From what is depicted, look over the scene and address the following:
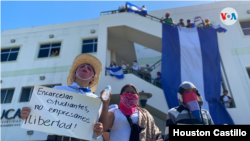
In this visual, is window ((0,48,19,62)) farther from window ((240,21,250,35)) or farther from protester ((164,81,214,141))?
window ((240,21,250,35))

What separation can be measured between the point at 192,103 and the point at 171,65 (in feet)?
15.5

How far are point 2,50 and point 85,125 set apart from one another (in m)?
13.4

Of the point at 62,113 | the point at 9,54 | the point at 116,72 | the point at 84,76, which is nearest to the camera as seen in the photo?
the point at 62,113

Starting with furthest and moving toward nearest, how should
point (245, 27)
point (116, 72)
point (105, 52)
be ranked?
point (245, 27) < point (105, 52) < point (116, 72)

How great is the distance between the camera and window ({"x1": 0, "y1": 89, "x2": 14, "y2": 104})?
382 inches

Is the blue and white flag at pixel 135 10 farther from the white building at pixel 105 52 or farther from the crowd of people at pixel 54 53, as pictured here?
the crowd of people at pixel 54 53

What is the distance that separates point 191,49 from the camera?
23.4 feet

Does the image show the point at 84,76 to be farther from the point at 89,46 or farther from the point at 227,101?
the point at 89,46

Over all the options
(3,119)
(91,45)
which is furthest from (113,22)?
(3,119)

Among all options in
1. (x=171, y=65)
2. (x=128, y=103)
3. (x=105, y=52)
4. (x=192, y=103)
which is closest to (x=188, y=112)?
(x=192, y=103)

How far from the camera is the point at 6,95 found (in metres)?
9.84

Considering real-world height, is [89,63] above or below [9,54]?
below

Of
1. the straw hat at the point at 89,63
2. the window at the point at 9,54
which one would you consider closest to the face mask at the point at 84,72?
the straw hat at the point at 89,63

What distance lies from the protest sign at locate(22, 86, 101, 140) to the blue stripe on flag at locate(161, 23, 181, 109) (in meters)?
4.85
